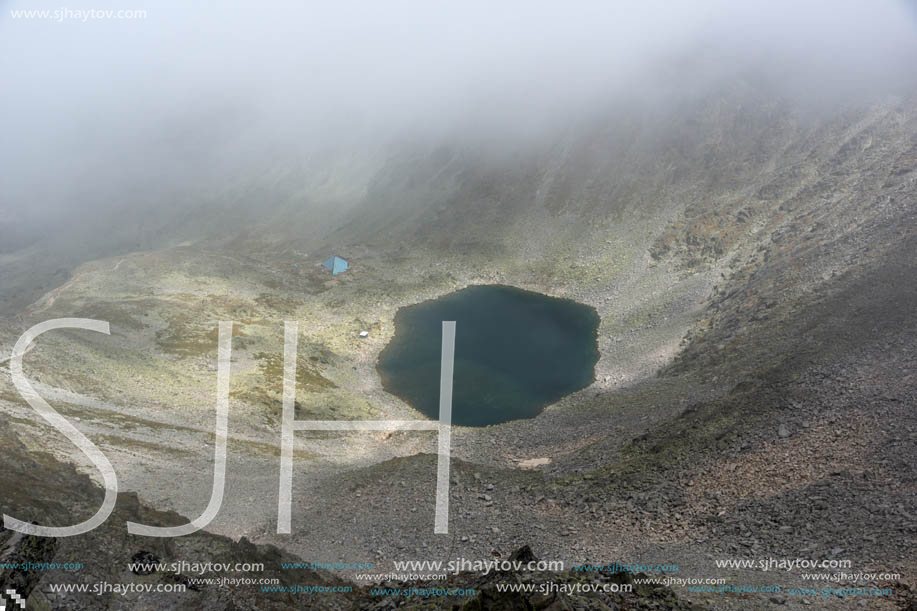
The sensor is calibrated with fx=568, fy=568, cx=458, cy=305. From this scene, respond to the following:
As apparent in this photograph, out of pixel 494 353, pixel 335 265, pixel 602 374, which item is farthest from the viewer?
pixel 335 265

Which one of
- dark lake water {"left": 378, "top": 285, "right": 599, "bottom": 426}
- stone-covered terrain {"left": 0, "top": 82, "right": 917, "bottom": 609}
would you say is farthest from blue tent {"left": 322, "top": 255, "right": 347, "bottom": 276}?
dark lake water {"left": 378, "top": 285, "right": 599, "bottom": 426}

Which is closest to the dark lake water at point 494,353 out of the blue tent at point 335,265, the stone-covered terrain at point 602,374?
the stone-covered terrain at point 602,374

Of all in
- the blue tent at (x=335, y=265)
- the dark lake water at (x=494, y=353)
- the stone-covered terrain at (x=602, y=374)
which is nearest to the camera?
the stone-covered terrain at (x=602, y=374)

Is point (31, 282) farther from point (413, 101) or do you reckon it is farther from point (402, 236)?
point (413, 101)

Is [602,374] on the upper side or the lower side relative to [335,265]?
upper

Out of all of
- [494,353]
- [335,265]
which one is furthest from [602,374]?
[335,265]

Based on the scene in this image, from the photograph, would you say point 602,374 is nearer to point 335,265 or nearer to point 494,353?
point 494,353

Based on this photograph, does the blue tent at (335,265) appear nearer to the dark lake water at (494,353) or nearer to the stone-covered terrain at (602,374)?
the stone-covered terrain at (602,374)

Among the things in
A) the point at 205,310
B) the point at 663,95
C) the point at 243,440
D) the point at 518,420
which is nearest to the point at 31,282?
the point at 205,310
